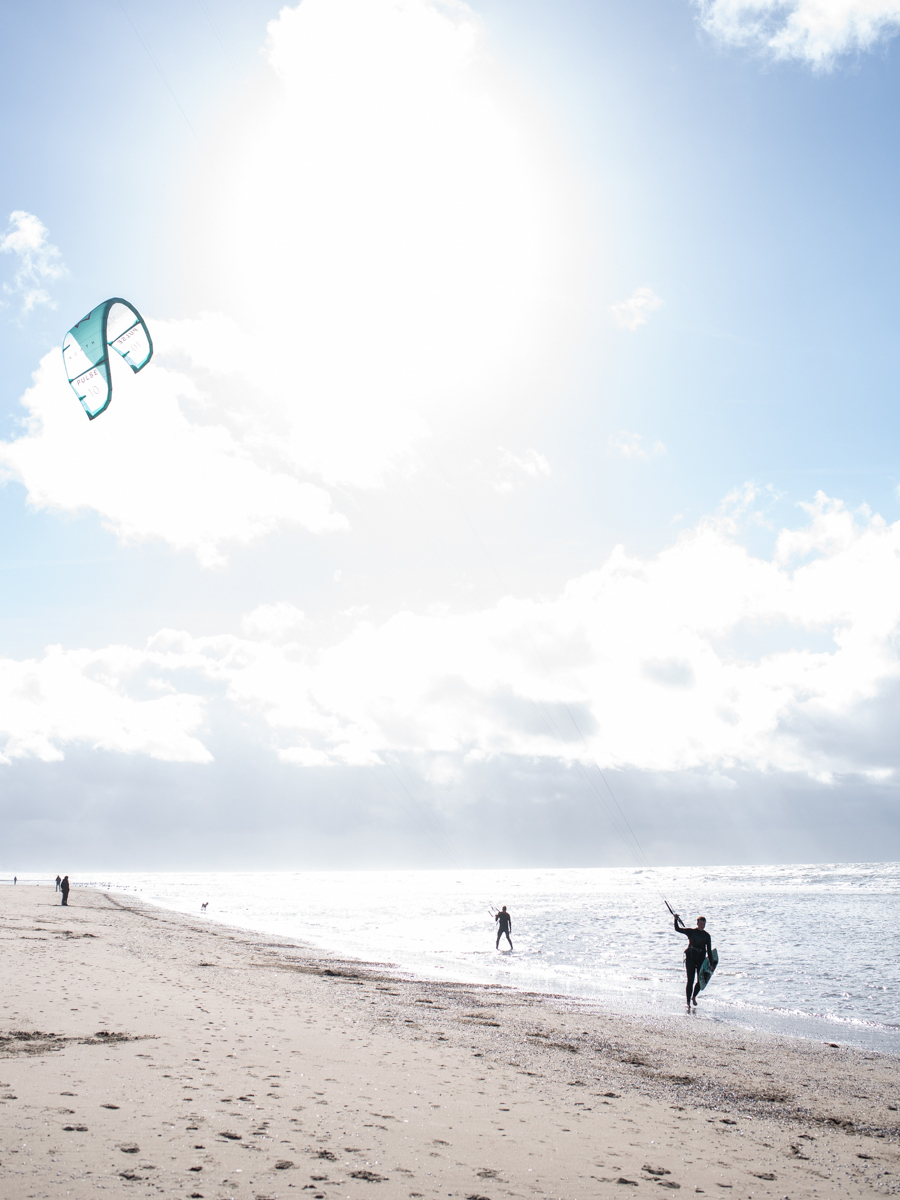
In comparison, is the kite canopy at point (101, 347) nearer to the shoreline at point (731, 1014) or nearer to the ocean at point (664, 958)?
the shoreline at point (731, 1014)

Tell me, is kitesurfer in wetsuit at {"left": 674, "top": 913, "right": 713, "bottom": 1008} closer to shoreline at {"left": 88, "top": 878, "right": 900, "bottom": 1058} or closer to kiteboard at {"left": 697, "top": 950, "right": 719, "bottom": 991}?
kiteboard at {"left": 697, "top": 950, "right": 719, "bottom": 991}

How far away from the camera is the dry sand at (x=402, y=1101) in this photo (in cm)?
457

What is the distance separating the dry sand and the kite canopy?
8.35 m

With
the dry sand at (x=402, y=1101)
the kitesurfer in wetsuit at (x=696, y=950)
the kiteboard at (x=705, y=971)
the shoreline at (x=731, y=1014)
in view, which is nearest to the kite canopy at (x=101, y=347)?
the dry sand at (x=402, y=1101)

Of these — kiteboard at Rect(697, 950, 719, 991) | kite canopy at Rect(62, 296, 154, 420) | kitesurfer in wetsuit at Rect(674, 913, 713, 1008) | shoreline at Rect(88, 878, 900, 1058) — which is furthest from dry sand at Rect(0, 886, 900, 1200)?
kite canopy at Rect(62, 296, 154, 420)

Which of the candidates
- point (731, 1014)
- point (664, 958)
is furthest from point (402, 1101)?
point (664, 958)

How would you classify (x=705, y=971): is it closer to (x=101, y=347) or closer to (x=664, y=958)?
(x=664, y=958)

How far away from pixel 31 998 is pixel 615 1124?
305 inches

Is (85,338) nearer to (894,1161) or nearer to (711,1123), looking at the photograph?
(711,1123)

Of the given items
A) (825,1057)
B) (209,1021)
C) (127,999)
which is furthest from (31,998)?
(825,1057)

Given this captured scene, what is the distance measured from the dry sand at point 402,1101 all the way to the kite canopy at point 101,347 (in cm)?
835

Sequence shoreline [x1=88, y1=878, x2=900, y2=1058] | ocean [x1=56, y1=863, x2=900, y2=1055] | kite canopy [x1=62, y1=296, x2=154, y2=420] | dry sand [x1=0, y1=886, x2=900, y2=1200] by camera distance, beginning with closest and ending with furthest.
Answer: dry sand [x1=0, y1=886, x2=900, y2=1200]
kite canopy [x1=62, y1=296, x2=154, y2=420]
shoreline [x1=88, y1=878, x2=900, y2=1058]
ocean [x1=56, y1=863, x2=900, y2=1055]

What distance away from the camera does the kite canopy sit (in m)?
11.1

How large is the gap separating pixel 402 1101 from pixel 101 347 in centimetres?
1057
